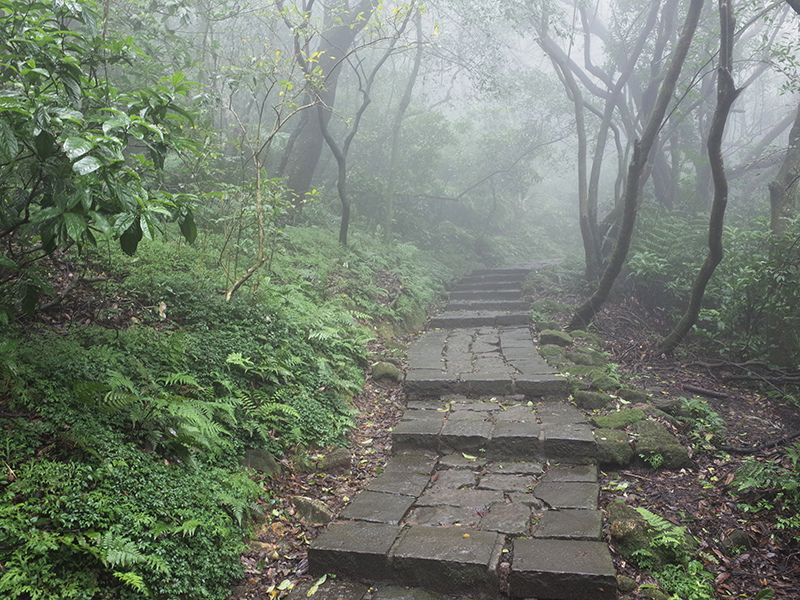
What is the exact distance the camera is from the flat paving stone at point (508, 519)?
3.19 m

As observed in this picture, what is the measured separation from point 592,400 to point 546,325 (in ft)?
10.4

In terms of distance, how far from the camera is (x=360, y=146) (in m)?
14.6

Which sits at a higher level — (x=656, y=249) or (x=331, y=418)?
(x=656, y=249)

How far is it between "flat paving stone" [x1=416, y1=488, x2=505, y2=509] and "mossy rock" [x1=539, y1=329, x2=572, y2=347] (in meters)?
3.86

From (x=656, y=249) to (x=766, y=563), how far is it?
614cm

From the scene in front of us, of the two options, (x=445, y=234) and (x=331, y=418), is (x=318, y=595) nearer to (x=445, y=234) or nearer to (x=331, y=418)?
(x=331, y=418)

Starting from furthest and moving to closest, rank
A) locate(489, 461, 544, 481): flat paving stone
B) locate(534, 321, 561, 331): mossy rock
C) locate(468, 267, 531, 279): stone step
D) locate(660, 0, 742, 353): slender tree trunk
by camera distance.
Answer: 1. locate(468, 267, 531, 279): stone step
2. locate(534, 321, 561, 331): mossy rock
3. locate(660, 0, 742, 353): slender tree trunk
4. locate(489, 461, 544, 481): flat paving stone

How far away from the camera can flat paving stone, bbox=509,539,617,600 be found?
2623mm

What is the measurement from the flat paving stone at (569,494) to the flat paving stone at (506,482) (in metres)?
0.09

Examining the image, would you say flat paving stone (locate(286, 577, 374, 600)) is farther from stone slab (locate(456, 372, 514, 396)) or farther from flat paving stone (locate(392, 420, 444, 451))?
stone slab (locate(456, 372, 514, 396))

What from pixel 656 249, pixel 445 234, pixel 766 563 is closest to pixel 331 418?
pixel 766 563

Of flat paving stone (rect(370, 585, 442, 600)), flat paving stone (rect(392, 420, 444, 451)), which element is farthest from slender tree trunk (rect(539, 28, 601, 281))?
flat paving stone (rect(370, 585, 442, 600))

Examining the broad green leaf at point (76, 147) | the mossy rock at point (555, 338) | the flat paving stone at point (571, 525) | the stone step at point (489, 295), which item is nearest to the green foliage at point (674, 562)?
the flat paving stone at point (571, 525)

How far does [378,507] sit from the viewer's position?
352cm
